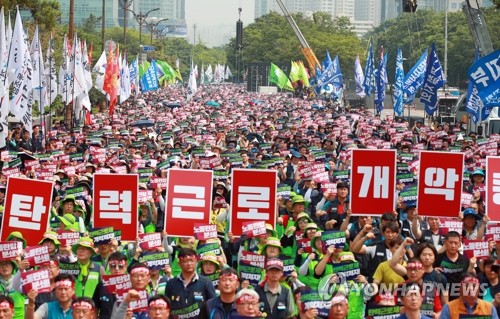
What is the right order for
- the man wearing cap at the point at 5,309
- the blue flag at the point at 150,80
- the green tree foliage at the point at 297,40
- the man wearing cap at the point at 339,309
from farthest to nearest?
the green tree foliage at the point at 297,40 → the blue flag at the point at 150,80 → the man wearing cap at the point at 339,309 → the man wearing cap at the point at 5,309

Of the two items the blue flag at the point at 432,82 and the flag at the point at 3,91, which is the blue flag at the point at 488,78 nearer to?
the flag at the point at 3,91

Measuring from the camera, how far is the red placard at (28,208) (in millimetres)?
13453

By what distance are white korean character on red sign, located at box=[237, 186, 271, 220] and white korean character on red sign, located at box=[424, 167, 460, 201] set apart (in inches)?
68.8

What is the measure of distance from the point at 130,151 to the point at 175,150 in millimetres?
1368

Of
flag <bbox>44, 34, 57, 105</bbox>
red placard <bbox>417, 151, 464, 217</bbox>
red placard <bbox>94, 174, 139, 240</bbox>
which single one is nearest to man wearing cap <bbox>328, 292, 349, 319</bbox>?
red placard <bbox>94, 174, 139, 240</bbox>

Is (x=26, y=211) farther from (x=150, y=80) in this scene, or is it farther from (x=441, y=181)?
(x=150, y=80)

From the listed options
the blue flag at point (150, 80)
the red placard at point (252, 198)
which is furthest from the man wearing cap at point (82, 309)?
the blue flag at point (150, 80)

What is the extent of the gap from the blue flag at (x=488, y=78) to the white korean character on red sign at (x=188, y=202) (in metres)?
12.2

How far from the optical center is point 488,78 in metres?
25.4

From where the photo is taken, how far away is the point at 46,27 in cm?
5250

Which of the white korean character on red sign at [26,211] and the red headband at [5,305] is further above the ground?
the white korean character on red sign at [26,211]

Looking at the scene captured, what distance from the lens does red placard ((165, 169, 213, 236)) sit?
13.8 meters

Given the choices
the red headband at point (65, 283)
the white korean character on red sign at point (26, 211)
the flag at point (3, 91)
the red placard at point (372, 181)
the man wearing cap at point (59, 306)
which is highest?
the flag at point (3, 91)

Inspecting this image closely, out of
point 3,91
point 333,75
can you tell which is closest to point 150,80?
point 333,75
